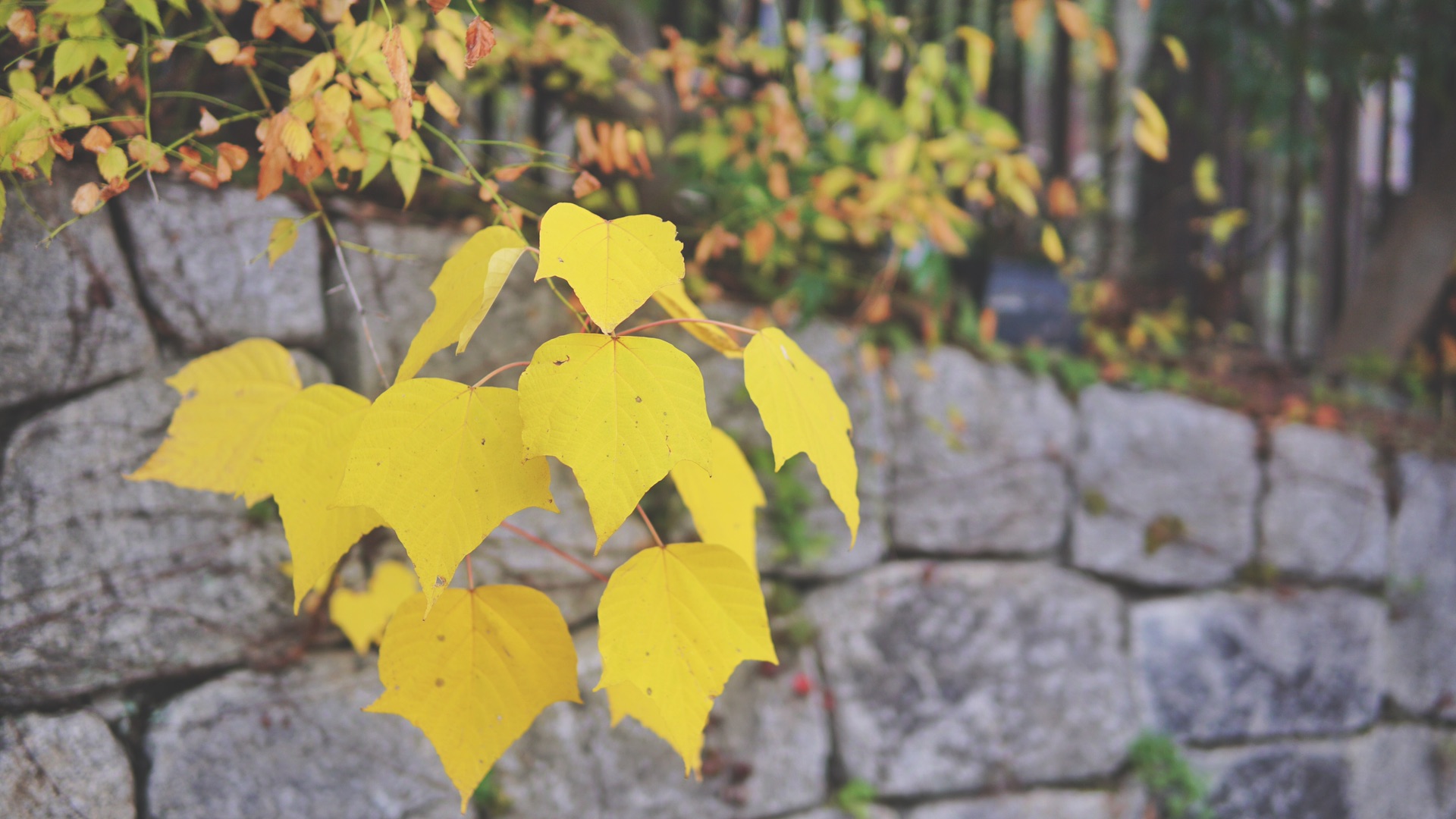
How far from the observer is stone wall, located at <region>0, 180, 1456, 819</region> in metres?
1.06

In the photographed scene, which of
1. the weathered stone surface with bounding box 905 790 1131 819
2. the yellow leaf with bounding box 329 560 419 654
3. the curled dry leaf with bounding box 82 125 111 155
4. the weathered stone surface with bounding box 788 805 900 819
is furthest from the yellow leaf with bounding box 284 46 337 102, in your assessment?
the weathered stone surface with bounding box 905 790 1131 819

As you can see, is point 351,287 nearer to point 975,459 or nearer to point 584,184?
point 584,184

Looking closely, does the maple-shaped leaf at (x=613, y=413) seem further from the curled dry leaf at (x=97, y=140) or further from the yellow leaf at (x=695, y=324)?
→ the curled dry leaf at (x=97, y=140)

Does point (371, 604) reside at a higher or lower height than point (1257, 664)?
higher

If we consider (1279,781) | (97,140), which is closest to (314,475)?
(97,140)

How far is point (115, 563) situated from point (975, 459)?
5.11ft

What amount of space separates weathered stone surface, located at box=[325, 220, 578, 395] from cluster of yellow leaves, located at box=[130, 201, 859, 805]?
393 millimetres

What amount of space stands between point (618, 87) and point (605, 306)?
1010mm

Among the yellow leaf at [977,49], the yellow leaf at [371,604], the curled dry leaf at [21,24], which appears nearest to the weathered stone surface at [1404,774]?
the yellow leaf at [977,49]

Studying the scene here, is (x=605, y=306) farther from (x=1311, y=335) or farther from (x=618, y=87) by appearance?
(x=1311, y=335)

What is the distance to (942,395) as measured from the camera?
1727mm

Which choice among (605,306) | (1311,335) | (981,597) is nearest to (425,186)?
(605,306)

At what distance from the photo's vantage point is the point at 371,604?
3.82 feet

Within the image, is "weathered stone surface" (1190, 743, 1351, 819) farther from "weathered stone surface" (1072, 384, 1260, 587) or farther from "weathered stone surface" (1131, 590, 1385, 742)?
"weathered stone surface" (1072, 384, 1260, 587)
